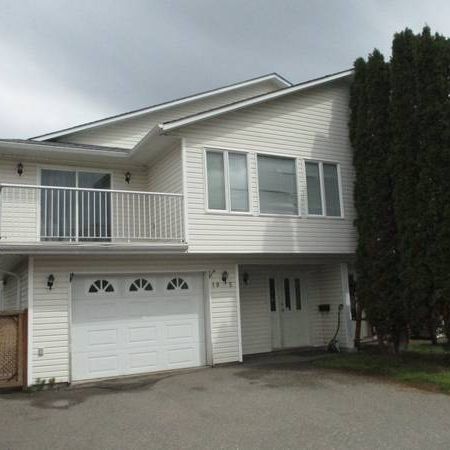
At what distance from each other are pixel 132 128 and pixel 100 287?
581cm

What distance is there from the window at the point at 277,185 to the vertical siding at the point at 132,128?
470 cm

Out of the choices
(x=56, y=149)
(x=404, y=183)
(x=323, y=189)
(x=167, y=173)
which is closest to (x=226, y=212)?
(x=167, y=173)

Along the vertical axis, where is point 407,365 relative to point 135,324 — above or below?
below

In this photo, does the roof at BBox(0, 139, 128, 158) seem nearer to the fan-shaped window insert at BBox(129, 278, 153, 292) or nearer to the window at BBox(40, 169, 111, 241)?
the window at BBox(40, 169, 111, 241)

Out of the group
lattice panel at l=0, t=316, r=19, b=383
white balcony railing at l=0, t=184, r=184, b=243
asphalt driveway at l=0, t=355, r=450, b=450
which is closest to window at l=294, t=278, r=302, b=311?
asphalt driveway at l=0, t=355, r=450, b=450

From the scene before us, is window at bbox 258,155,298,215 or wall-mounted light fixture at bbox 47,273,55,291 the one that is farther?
window at bbox 258,155,298,215

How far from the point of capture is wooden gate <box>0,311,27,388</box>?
9828 millimetres

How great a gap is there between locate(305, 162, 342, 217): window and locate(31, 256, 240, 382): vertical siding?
265 cm

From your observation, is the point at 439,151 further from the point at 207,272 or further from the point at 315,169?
the point at 207,272

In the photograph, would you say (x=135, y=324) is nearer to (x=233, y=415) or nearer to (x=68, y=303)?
(x=68, y=303)

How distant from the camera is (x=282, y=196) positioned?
12414mm

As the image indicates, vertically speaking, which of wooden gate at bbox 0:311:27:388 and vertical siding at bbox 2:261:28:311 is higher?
vertical siding at bbox 2:261:28:311

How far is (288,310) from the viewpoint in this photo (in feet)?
47.2

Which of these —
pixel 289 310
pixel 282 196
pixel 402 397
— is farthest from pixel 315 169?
pixel 402 397
